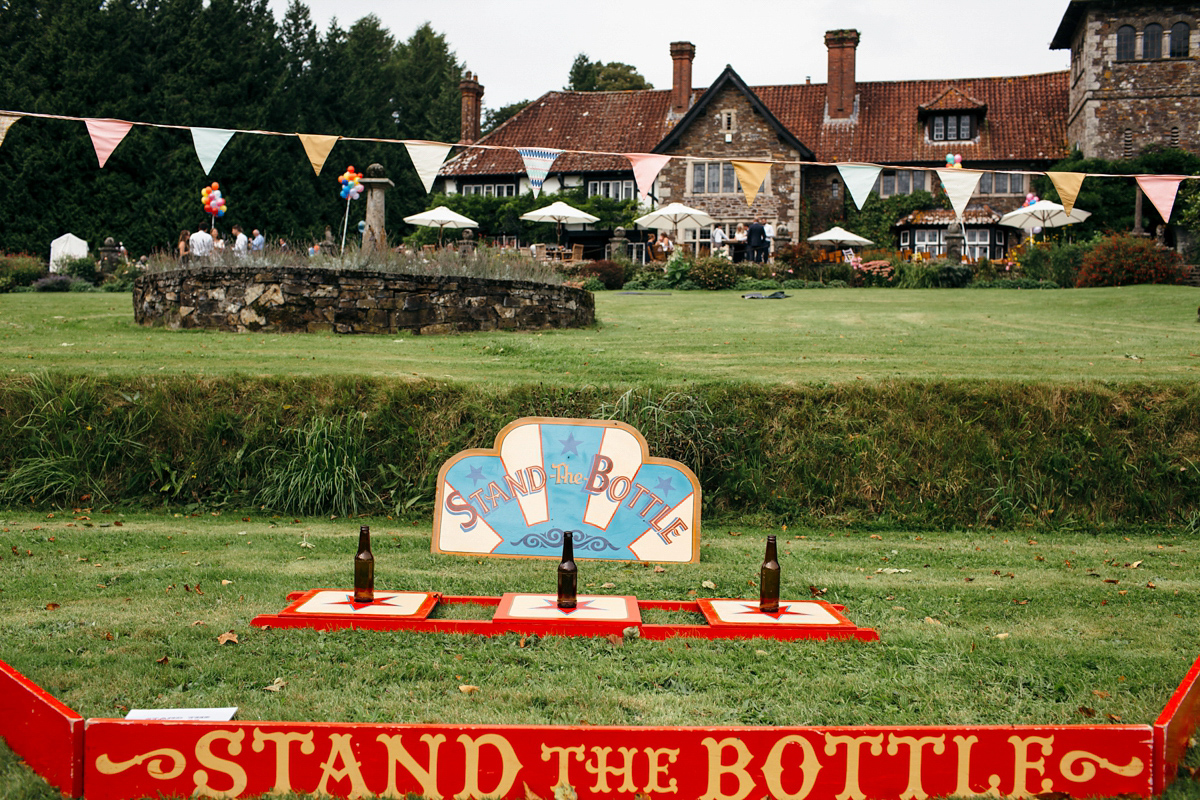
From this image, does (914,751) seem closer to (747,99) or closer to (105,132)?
(105,132)

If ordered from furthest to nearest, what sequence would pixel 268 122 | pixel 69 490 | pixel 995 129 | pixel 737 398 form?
pixel 268 122, pixel 995 129, pixel 737 398, pixel 69 490

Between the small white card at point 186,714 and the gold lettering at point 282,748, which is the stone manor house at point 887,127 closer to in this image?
the small white card at point 186,714

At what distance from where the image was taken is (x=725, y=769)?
3447 mm

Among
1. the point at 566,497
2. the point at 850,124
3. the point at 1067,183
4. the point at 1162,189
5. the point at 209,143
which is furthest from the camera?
the point at 850,124

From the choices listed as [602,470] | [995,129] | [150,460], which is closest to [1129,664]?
[602,470]

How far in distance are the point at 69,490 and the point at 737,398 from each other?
5973 mm

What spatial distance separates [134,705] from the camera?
3.98m

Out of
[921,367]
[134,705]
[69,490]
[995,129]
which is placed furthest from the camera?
[995,129]

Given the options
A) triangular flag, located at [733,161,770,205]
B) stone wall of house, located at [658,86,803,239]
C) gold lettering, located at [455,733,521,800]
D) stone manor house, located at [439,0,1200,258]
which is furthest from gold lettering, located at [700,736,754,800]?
stone wall of house, located at [658,86,803,239]

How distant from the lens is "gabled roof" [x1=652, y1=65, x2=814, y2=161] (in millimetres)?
37250

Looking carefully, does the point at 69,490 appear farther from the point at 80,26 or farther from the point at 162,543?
the point at 80,26

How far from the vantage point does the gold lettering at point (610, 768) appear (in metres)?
3.42

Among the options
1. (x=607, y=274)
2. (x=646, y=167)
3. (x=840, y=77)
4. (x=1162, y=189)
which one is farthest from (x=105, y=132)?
(x=840, y=77)

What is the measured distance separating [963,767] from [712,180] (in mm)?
37002
